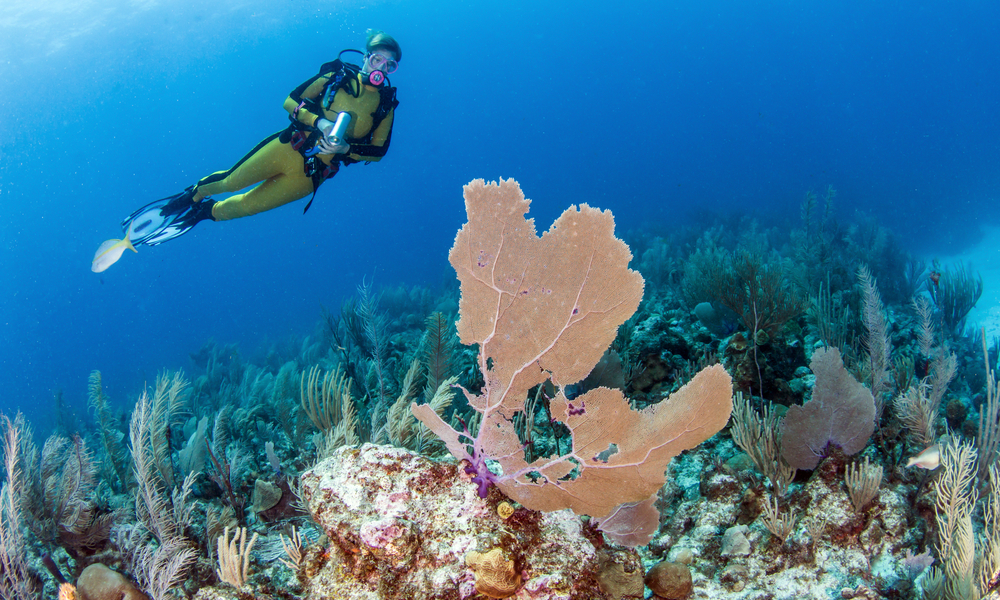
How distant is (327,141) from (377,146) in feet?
2.90

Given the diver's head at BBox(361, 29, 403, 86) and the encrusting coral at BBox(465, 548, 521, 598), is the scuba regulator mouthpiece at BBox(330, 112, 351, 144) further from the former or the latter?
the encrusting coral at BBox(465, 548, 521, 598)

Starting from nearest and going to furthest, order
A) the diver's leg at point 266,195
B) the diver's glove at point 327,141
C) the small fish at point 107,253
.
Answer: the small fish at point 107,253 < the diver's glove at point 327,141 < the diver's leg at point 266,195

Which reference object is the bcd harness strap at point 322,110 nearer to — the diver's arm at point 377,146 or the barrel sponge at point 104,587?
the diver's arm at point 377,146

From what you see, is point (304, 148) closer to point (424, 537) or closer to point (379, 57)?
point (379, 57)

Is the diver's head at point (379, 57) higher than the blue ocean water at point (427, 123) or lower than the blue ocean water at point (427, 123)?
lower


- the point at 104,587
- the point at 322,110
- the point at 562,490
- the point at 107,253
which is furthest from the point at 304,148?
the point at 562,490

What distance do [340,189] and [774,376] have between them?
115551 millimetres

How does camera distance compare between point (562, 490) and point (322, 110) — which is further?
point (322, 110)

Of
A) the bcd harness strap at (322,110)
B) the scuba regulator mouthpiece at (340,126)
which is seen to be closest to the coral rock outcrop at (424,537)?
the scuba regulator mouthpiece at (340,126)

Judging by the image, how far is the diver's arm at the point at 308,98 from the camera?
5.43 metres

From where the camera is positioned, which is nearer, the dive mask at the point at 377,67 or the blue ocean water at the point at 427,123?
the dive mask at the point at 377,67

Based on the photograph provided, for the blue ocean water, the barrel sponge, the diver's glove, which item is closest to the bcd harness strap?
the diver's glove

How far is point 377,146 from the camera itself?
5895mm

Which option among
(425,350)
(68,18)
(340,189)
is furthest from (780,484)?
(340,189)
